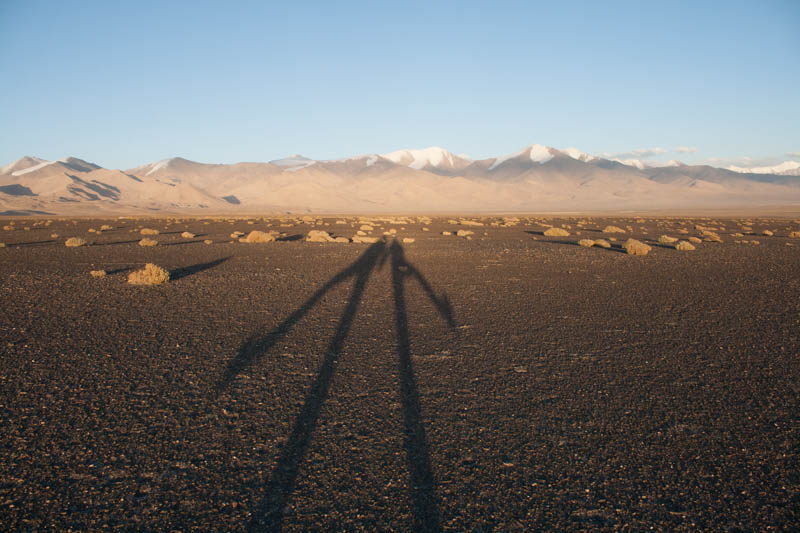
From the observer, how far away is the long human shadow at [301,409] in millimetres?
3296

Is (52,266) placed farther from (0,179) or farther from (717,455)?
(0,179)

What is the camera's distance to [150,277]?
11758 millimetres

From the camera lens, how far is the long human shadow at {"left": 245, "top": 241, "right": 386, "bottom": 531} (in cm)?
330

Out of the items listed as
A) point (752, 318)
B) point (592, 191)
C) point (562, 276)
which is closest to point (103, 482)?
point (752, 318)

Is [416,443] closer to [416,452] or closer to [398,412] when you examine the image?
[416,452]

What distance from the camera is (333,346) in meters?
7.02

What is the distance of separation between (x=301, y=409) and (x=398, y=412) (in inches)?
39.7

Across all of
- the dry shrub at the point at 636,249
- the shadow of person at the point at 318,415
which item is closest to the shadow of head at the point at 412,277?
the shadow of person at the point at 318,415

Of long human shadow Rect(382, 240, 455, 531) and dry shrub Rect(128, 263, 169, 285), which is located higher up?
dry shrub Rect(128, 263, 169, 285)

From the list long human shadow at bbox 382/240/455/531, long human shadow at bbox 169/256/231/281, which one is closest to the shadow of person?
long human shadow at bbox 382/240/455/531

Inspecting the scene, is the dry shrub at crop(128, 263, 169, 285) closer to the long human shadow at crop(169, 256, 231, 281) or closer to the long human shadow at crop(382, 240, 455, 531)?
the long human shadow at crop(169, 256, 231, 281)

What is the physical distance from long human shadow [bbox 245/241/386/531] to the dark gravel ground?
2 centimetres

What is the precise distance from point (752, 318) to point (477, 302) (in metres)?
5.05

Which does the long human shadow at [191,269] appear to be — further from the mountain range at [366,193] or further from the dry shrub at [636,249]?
the mountain range at [366,193]
